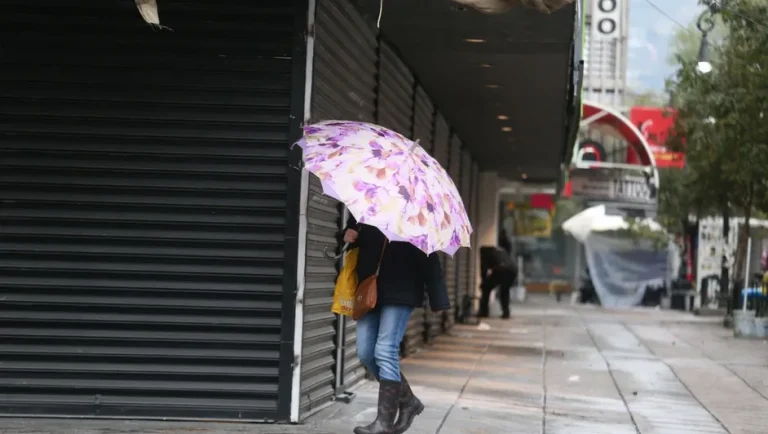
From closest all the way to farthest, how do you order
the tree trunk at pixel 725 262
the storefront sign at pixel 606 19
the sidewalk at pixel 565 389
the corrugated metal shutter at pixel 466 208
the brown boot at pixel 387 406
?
the brown boot at pixel 387 406 < the sidewalk at pixel 565 389 < the corrugated metal shutter at pixel 466 208 < the tree trunk at pixel 725 262 < the storefront sign at pixel 606 19

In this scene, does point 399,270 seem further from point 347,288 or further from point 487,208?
point 487,208

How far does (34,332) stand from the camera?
7.34 metres

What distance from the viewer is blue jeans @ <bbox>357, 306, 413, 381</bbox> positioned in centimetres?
691

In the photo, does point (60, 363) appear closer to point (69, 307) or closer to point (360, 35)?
point (69, 307)

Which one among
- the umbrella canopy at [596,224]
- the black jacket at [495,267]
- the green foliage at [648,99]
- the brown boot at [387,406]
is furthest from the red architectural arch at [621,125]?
the green foliage at [648,99]

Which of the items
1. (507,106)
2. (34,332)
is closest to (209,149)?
(34,332)

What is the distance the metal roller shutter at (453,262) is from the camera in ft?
55.8

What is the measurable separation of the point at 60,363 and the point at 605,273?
977 inches

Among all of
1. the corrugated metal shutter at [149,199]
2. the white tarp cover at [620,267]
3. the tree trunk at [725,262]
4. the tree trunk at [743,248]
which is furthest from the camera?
the white tarp cover at [620,267]

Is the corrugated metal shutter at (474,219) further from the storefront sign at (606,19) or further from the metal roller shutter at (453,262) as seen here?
the storefront sign at (606,19)

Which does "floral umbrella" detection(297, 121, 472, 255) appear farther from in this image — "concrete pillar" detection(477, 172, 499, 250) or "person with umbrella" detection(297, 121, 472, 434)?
"concrete pillar" detection(477, 172, 499, 250)

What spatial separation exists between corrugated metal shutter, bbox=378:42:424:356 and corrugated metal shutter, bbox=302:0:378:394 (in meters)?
0.44

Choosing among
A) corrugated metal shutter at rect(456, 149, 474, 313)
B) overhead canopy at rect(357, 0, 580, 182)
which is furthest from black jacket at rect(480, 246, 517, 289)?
overhead canopy at rect(357, 0, 580, 182)

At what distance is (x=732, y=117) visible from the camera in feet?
55.5
